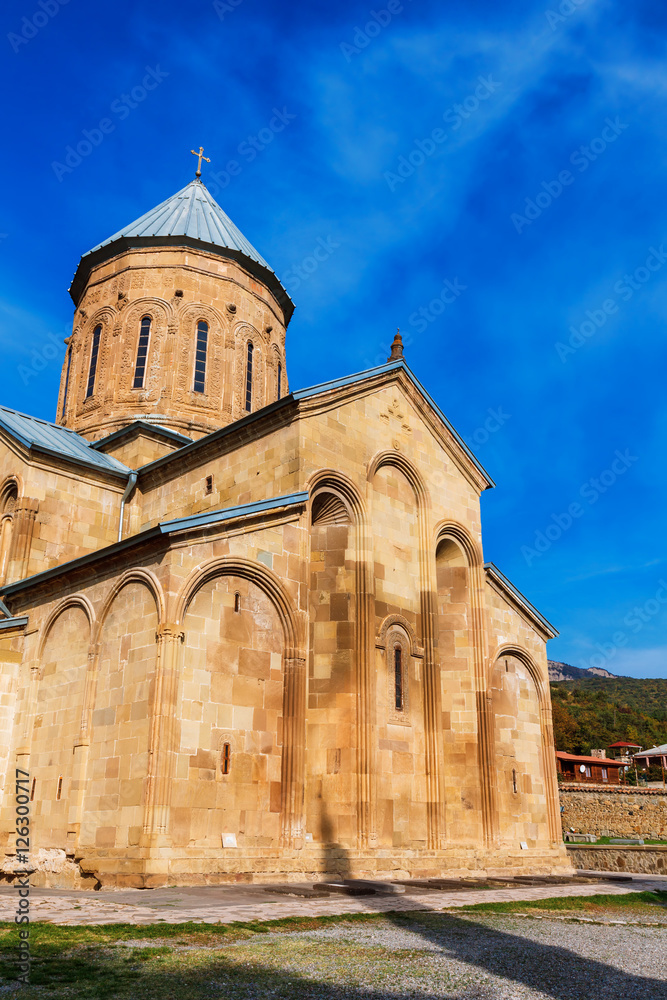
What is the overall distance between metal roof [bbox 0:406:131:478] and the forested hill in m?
48.6

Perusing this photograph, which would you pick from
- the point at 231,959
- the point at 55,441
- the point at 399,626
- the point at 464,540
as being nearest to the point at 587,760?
the point at 464,540

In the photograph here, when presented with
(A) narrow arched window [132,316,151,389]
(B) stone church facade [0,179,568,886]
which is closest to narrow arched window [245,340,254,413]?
(B) stone church facade [0,179,568,886]

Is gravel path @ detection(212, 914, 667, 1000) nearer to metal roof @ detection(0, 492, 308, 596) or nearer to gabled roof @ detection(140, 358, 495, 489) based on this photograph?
metal roof @ detection(0, 492, 308, 596)

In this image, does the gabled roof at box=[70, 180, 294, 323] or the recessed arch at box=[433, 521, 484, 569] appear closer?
the recessed arch at box=[433, 521, 484, 569]

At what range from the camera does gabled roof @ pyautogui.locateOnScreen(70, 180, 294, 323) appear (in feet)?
77.9

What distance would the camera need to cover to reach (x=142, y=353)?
2270cm

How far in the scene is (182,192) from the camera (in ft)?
89.4

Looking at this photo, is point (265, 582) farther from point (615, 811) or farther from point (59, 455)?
point (615, 811)

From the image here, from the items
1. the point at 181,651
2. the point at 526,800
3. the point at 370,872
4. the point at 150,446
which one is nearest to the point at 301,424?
the point at 181,651

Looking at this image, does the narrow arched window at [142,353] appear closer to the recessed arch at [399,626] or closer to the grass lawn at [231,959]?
the recessed arch at [399,626]

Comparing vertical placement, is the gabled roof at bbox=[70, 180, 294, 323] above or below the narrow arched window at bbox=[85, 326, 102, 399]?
above

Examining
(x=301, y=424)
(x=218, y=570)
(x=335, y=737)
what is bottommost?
(x=335, y=737)

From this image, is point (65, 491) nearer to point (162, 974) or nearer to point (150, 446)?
point (150, 446)

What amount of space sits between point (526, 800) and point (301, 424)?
9.95 metres
